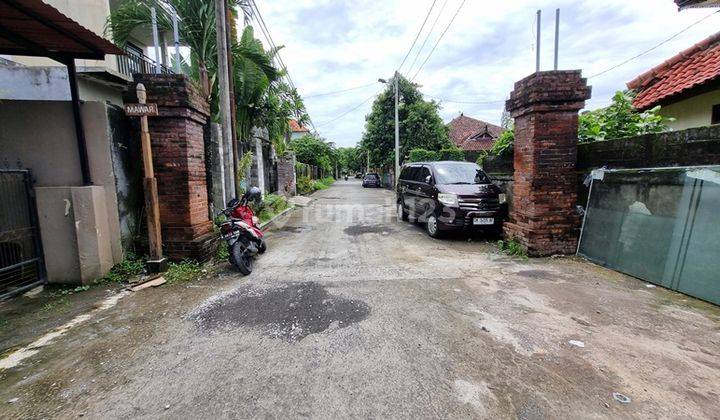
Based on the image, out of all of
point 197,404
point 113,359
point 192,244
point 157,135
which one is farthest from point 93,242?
point 197,404

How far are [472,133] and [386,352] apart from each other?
107ft

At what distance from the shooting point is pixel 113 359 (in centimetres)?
267

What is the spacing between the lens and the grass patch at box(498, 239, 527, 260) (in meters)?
5.60

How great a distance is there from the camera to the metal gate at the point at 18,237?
3879 mm

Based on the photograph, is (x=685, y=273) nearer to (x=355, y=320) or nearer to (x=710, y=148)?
(x=710, y=148)

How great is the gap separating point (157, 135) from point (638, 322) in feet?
20.7

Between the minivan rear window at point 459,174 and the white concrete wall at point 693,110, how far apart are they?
143 inches

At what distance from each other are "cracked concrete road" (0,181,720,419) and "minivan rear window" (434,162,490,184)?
3.24 metres

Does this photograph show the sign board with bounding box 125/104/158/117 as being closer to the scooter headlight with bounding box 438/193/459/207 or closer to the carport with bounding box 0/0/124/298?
the carport with bounding box 0/0/124/298

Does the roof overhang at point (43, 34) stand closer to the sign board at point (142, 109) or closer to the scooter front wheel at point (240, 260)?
the sign board at point (142, 109)

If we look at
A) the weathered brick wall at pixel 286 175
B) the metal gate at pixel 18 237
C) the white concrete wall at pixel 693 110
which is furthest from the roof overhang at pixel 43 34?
the weathered brick wall at pixel 286 175

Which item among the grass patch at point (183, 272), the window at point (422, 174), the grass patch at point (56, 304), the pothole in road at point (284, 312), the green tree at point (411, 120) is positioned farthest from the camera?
the green tree at point (411, 120)

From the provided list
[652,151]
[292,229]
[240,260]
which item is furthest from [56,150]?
[652,151]

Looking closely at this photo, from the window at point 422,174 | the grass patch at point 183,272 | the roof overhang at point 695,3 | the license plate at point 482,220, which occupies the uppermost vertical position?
the roof overhang at point 695,3
